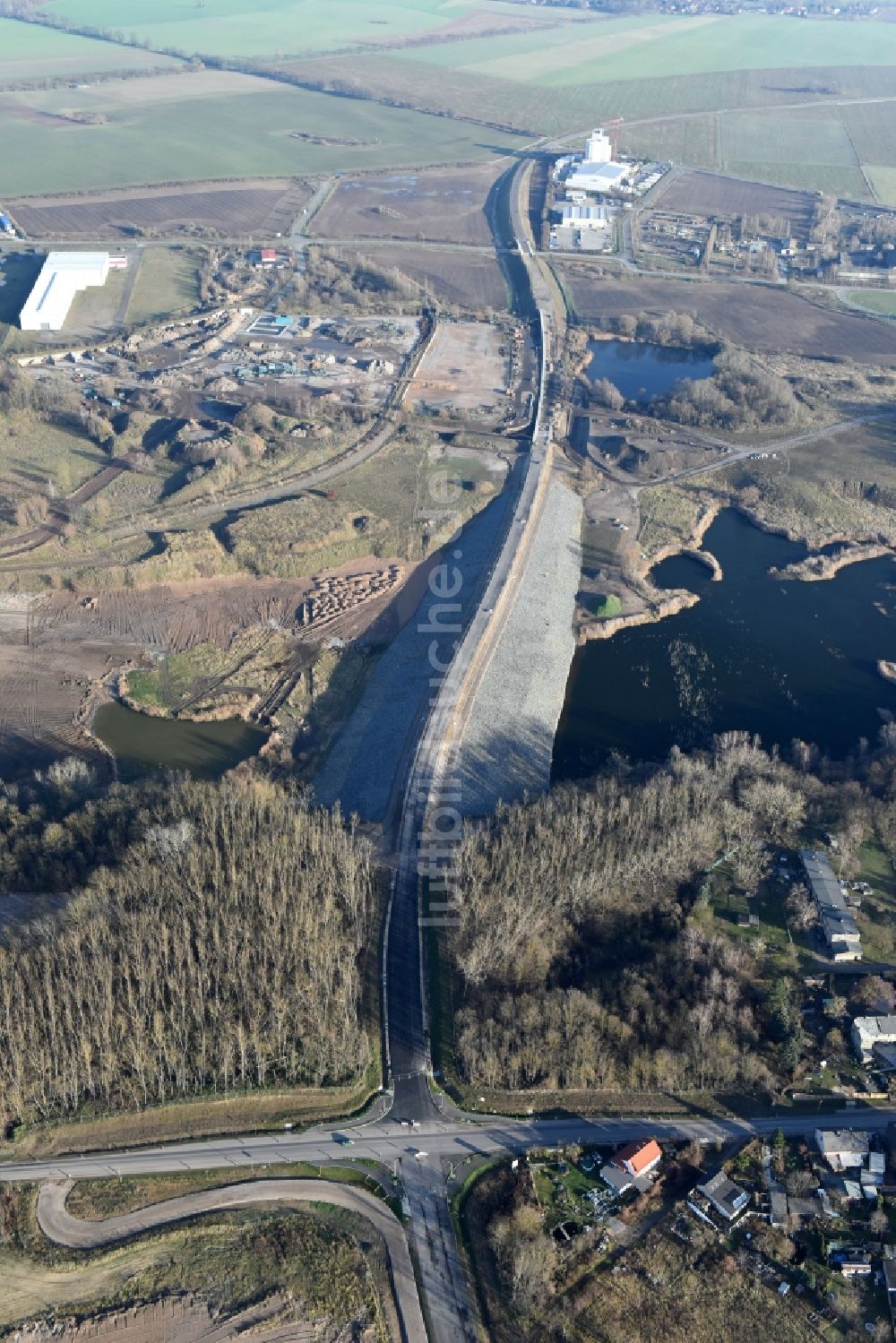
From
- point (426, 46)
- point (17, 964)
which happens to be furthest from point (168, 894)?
point (426, 46)

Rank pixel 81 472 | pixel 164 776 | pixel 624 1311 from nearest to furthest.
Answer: pixel 624 1311
pixel 164 776
pixel 81 472

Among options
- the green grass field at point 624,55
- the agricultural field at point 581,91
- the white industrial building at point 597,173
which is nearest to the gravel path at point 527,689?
the white industrial building at point 597,173

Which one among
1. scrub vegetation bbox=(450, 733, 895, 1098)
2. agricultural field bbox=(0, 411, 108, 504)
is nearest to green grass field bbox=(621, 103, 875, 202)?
agricultural field bbox=(0, 411, 108, 504)

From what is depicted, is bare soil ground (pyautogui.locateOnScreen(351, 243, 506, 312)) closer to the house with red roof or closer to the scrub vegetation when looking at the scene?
the scrub vegetation

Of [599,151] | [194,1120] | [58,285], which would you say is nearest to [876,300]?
[599,151]

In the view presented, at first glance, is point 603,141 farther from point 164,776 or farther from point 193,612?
point 164,776

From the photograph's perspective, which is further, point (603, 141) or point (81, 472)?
point (603, 141)

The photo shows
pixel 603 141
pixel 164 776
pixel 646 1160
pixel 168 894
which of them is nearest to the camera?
pixel 646 1160
